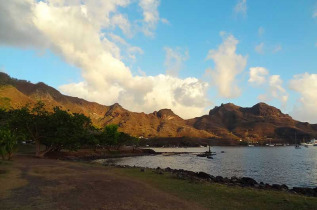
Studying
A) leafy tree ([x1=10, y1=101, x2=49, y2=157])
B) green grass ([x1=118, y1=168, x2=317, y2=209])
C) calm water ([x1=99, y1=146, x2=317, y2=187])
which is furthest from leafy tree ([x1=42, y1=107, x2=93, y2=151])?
green grass ([x1=118, y1=168, x2=317, y2=209])

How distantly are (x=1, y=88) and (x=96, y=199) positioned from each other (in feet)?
705

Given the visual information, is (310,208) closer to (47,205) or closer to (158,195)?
(158,195)

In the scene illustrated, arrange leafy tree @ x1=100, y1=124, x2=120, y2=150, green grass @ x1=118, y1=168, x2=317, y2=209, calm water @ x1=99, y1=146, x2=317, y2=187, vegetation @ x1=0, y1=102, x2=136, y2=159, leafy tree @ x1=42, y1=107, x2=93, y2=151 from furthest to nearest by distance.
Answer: leafy tree @ x1=100, y1=124, x2=120, y2=150 → leafy tree @ x1=42, y1=107, x2=93, y2=151 → vegetation @ x1=0, y1=102, x2=136, y2=159 → calm water @ x1=99, y1=146, x2=317, y2=187 → green grass @ x1=118, y1=168, x2=317, y2=209

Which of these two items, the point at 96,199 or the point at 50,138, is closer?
the point at 96,199

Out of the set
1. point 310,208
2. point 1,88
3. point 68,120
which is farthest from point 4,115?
point 1,88

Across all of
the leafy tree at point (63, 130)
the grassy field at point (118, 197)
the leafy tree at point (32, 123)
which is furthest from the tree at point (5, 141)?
the grassy field at point (118, 197)

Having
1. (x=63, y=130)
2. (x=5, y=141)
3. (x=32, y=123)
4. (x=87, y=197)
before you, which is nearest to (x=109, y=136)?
(x=63, y=130)

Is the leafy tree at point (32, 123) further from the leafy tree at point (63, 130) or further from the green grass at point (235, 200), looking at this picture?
Result: the green grass at point (235, 200)

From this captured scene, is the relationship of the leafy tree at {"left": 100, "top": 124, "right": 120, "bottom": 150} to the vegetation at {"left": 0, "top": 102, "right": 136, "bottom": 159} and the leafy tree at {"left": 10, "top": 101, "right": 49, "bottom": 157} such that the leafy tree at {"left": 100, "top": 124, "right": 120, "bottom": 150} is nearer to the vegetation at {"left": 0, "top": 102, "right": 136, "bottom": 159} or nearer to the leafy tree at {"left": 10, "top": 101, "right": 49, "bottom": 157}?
the vegetation at {"left": 0, "top": 102, "right": 136, "bottom": 159}

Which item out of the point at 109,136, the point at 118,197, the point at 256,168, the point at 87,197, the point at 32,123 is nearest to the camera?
the point at 87,197

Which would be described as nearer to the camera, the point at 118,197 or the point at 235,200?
the point at 118,197

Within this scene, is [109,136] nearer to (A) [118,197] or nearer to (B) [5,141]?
(B) [5,141]

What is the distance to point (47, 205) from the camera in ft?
51.1

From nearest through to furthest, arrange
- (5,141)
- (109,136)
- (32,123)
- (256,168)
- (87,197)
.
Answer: (87,197), (5,141), (32,123), (256,168), (109,136)
